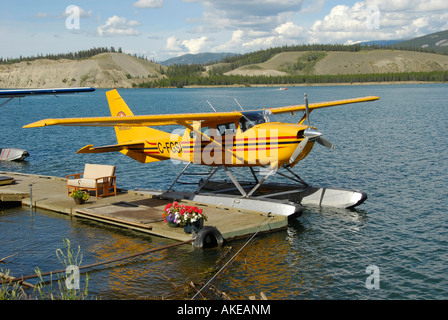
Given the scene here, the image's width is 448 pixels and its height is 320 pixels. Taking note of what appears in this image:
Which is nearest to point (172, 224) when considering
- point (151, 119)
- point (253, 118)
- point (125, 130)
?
point (151, 119)

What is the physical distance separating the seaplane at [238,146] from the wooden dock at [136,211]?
84 centimetres

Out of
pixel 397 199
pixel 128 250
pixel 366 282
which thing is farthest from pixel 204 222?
pixel 397 199

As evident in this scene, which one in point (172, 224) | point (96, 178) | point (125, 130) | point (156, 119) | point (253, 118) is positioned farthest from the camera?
point (125, 130)

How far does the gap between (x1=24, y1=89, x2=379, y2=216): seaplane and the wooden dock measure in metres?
0.84

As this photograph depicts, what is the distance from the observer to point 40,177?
1936 cm

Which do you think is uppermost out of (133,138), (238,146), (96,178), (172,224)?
(133,138)

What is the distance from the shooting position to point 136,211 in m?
13.9

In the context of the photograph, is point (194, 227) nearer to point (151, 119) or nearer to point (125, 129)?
point (151, 119)

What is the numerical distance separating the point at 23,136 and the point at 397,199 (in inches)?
1388

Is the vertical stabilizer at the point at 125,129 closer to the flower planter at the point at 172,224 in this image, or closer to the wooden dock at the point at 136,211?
the wooden dock at the point at 136,211

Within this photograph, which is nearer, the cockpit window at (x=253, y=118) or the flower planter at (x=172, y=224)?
the flower planter at (x=172, y=224)

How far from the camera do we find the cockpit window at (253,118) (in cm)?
1448

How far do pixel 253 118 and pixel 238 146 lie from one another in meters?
1.01

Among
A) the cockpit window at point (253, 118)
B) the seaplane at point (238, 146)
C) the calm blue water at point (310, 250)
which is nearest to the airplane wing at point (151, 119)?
the seaplane at point (238, 146)
